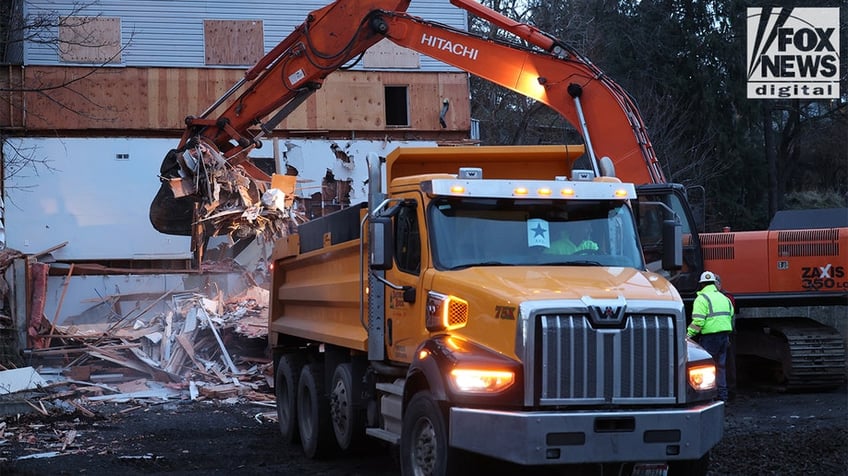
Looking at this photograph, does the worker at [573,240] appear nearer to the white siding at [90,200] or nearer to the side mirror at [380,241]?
the side mirror at [380,241]

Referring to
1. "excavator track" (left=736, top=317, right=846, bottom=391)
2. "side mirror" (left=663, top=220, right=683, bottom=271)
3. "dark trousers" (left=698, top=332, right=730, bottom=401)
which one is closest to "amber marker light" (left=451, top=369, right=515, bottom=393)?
"side mirror" (left=663, top=220, right=683, bottom=271)

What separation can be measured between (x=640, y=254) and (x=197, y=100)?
20959mm

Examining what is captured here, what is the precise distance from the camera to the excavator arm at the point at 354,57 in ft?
49.0

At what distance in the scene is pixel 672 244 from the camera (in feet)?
31.4

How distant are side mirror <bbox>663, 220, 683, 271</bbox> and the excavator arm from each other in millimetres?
3549

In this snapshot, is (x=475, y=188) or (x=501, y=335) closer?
(x=501, y=335)

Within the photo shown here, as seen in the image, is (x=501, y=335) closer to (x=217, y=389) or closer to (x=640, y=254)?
(x=640, y=254)

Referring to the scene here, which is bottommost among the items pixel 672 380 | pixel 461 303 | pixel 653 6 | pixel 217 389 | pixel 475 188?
pixel 217 389

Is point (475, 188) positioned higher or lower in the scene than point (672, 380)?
higher

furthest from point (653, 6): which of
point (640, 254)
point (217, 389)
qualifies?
point (640, 254)

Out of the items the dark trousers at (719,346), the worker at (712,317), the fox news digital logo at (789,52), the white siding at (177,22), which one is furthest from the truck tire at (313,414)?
the white siding at (177,22)

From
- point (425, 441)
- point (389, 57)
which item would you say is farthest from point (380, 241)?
point (389, 57)

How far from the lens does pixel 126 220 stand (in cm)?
2705

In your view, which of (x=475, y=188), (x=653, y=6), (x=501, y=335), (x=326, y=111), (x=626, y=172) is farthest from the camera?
(x=653, y=6)
